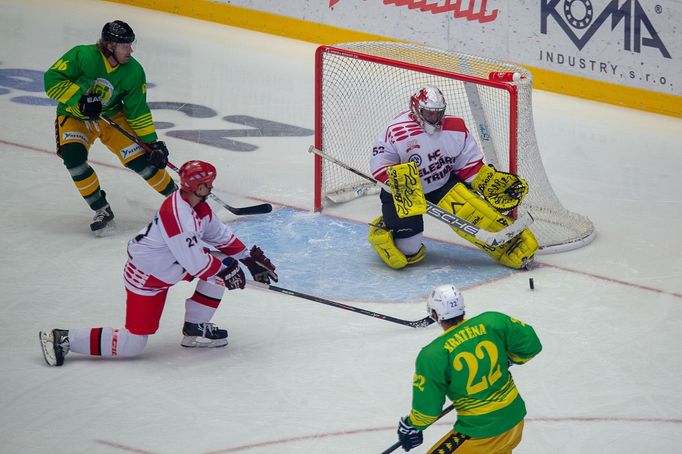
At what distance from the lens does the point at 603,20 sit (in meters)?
8.59

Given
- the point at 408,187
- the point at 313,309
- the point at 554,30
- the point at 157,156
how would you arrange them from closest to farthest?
1. the point at 313,309
2. the point at 408,187
3. the point at 157,156
4. the point at 554,30

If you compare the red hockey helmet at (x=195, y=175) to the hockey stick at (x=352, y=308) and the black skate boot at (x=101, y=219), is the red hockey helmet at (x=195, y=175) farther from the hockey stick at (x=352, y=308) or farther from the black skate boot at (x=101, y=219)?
the black skate boot at (x=101, y=219)

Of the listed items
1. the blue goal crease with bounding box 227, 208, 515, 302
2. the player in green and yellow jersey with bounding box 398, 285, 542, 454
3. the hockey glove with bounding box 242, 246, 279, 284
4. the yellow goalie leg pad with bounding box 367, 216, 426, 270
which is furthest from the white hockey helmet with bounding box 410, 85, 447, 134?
the player in green and yellow jersey with bounding box 398, 285, 542, 454

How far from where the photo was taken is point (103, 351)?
4859mm

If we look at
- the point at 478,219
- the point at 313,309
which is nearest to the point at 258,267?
the point at 313,309

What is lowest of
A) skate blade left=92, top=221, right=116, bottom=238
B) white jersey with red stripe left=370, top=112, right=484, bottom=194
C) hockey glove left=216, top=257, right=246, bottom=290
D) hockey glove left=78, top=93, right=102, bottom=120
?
skate blade left=92, top=221, right=116, bottom=238

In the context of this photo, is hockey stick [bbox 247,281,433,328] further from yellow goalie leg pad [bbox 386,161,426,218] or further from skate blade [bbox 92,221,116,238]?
skate blade [bbox 92,221,116,238]

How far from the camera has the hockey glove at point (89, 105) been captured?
6.11 metres

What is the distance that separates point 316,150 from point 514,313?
159 centimetres

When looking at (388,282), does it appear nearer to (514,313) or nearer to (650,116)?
(514,313)

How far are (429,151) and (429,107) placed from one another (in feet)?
0.83

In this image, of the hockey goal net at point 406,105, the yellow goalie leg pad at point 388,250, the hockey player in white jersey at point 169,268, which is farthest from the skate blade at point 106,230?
the hockey player in white jersey at point 169,268

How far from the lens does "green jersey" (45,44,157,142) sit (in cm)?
608

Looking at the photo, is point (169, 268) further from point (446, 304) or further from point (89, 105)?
point (89, 105)
